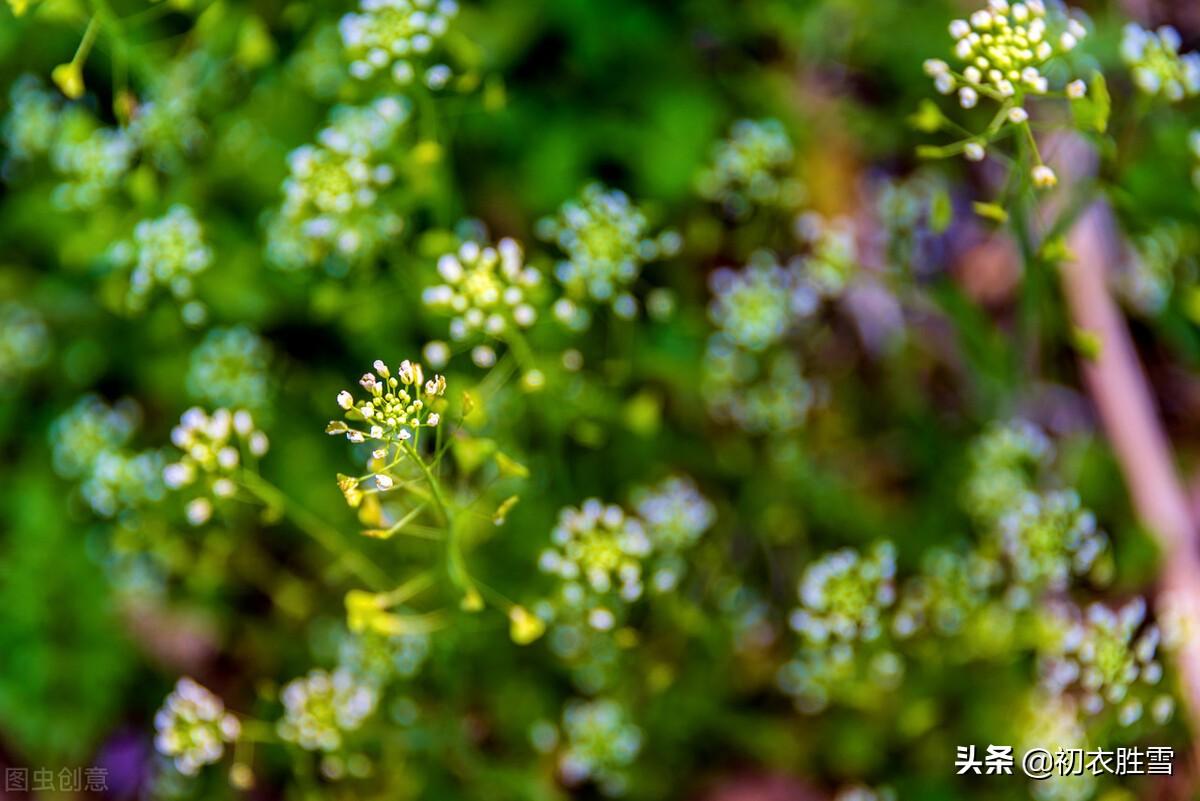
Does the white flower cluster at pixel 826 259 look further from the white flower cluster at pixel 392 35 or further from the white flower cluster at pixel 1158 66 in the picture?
the white flower cluster at pixel 392 35

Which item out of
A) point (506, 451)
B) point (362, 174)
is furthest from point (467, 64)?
point (506, 451)

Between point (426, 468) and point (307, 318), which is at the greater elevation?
point (426, 468)

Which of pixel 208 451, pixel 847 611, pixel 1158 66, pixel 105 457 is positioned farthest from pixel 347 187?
pixel 1158 66

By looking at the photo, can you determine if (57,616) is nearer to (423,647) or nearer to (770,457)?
(423,647)

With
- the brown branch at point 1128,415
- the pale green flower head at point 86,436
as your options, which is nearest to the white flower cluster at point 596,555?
the pale green flower head at point 86,436

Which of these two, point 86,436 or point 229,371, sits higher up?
point 229,371

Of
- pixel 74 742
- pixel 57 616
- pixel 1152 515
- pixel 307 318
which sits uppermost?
pixel 307 318

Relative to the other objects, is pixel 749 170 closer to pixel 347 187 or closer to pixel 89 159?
pixel 347 187
